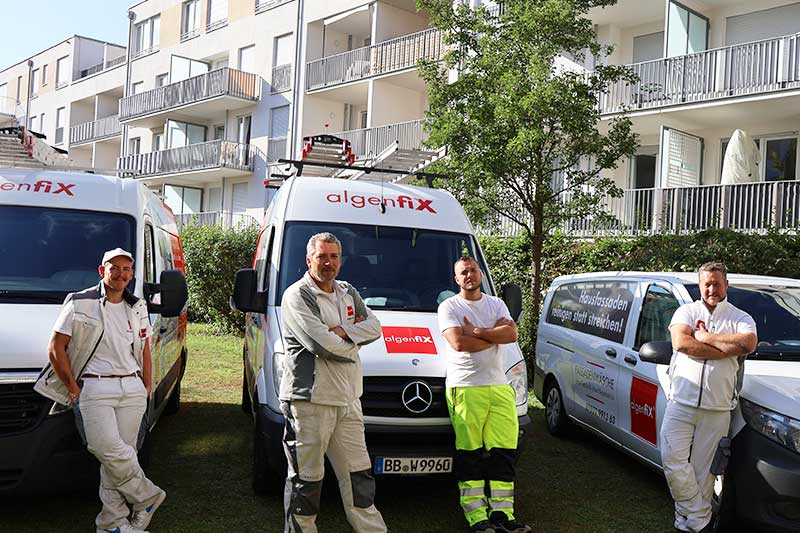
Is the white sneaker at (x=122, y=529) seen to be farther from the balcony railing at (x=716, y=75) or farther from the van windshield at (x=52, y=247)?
the balcony railing at (x=716, y=75)

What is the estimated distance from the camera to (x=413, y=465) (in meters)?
5.11

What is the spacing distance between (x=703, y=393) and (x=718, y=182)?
12.9 m

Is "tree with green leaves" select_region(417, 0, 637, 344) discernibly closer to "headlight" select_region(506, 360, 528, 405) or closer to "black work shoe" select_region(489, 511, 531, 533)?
"headlight" select_region(506, 360, 528, 405)

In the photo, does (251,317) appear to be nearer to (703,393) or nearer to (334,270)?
(334,270)

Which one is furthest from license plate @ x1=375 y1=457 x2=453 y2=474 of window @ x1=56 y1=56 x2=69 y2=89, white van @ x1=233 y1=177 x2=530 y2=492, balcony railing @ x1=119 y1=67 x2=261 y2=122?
window @ x1=56 y1=56 x2=69 y2=89

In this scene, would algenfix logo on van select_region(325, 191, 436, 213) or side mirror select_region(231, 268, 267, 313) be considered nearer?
side mirror select_region(231, 268, 267, 313)

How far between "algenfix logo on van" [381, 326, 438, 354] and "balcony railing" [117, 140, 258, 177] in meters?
22.5

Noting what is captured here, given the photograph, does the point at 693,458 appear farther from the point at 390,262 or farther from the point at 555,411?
the point at 555,411

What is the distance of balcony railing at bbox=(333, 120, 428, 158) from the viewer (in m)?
22.1

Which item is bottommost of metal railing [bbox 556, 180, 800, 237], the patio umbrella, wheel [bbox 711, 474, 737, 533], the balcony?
wheel [bbox 711, 474, 737, 533]

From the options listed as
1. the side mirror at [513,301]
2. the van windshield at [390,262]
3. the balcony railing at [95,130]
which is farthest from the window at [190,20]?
the side mirror at [513,301]

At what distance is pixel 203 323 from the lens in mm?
18625

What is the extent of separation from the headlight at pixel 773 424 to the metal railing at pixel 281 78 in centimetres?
2355

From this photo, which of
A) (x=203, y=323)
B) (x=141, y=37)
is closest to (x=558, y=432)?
(x=203, y=323)
